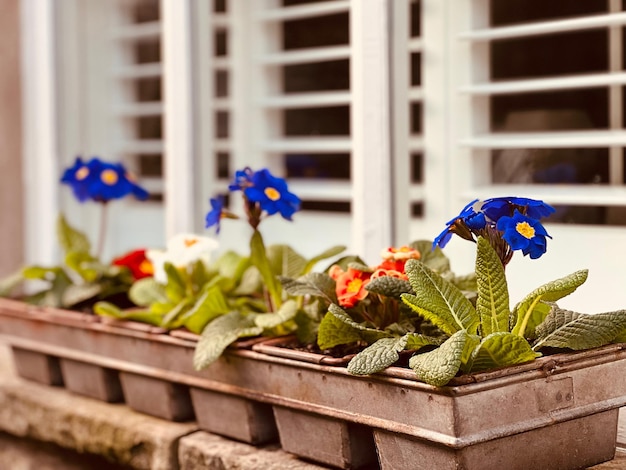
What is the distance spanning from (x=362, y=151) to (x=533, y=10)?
42 centimetres

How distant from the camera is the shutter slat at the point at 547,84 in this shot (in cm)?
177

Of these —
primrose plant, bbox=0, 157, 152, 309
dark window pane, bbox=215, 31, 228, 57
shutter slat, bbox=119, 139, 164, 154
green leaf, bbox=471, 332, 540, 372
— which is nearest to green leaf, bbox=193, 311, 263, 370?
green leaf, bbox=471, 332, 540, 372

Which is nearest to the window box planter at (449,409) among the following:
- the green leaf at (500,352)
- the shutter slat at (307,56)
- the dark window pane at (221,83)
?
the green leaf at (500,352)

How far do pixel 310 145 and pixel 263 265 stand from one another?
0.60 meters

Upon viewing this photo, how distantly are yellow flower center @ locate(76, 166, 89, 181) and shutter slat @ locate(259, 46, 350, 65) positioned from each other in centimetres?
50

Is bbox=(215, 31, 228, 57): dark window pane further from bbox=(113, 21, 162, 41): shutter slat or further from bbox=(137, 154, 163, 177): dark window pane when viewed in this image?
bbox=(137, 154, 163, 177): dark window pane

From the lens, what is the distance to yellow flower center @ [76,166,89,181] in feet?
7.82

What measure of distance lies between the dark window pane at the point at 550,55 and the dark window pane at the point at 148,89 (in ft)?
3.79

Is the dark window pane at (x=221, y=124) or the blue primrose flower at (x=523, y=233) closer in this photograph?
the blue primrose flower at (x=523, y=233)

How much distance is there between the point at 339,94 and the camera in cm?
231

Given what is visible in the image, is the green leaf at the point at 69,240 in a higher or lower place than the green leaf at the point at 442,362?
higher

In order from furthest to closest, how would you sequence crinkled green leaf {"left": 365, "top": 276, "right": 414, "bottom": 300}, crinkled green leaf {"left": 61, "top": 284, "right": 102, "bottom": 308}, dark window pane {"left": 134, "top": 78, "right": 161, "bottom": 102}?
dark window pane {"left": 134, "top": 78, "right": 161, "bottom": 102}
crinkled green leaf {"left": 61, "top": 284, "right": 102, "bottom": 308}
crinkled green leaf {"left": 365, "top": 276, "right": 414, "bottom": 300}

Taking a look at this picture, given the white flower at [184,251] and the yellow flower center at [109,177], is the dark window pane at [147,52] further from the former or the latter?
the white flower at [184,251]

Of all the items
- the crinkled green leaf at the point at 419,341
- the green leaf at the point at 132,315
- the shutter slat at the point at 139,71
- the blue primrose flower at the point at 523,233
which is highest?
the shutter slat at the point at 139,71
